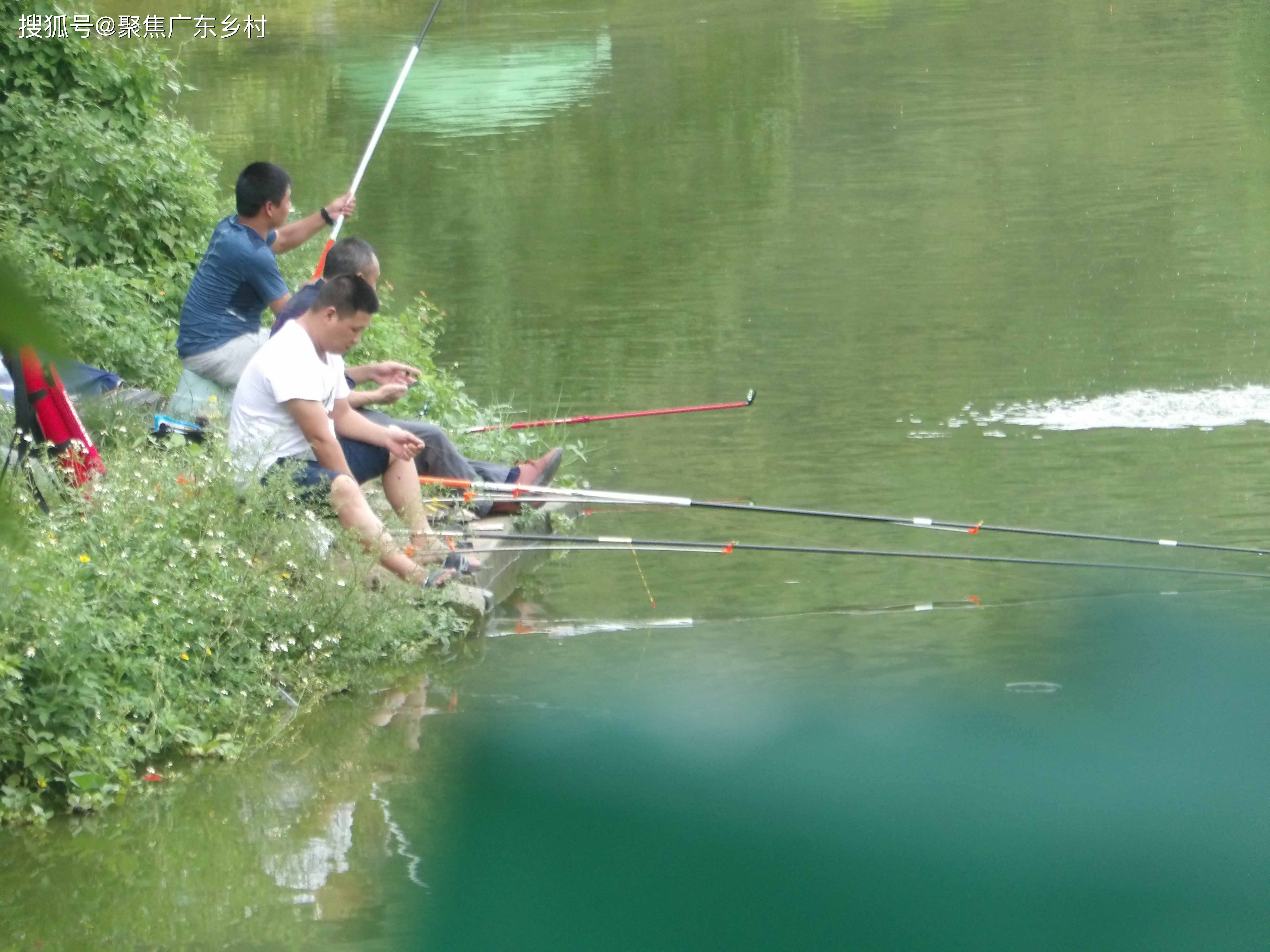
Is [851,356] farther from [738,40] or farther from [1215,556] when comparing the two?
[738,40]

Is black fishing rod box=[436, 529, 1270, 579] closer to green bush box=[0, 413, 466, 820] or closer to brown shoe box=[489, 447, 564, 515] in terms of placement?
brown shoe box=[489, 447, 564, 515]

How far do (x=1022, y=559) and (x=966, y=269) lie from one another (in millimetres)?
5220

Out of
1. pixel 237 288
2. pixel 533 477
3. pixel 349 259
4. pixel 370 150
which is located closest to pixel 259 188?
pixel 237 288

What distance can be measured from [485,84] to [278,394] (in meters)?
14.2

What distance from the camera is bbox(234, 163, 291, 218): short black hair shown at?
19.6 feet

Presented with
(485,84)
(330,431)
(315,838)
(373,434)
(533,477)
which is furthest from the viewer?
(485,84)

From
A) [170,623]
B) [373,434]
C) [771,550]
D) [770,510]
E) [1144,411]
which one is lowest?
[1144,411]

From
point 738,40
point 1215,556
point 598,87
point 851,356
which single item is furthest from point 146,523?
point 738,40

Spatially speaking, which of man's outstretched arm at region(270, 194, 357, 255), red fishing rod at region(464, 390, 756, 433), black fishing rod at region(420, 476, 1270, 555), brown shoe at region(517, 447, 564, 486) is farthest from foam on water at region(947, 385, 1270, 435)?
man's outstretched arm at region(270, 194, 357, 255)

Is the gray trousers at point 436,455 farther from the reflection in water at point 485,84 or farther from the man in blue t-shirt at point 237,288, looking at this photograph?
the reflection in water at point 485,84

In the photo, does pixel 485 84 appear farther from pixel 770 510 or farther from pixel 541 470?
pixel 770 510

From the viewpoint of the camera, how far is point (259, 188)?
19.6ft

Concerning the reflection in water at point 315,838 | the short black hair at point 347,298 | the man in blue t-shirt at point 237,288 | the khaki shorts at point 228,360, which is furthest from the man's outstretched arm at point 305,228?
the reflection in water at point 315,838

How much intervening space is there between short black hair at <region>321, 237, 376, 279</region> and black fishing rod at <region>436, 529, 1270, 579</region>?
35.4 inches
